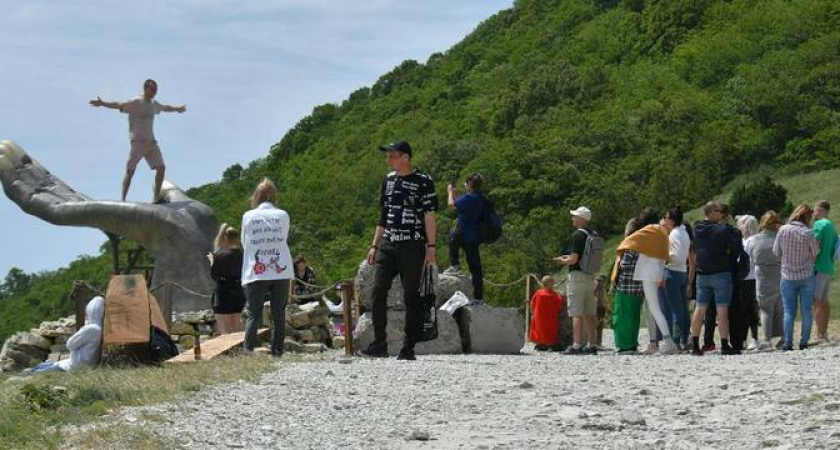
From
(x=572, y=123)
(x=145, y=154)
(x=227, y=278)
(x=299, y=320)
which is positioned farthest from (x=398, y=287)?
(x=572, y=123)

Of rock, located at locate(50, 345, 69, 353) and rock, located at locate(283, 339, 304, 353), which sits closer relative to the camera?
rock, located at locate(283, 339, 304, 353)

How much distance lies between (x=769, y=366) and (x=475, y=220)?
4559 mm

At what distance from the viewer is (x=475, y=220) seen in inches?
628

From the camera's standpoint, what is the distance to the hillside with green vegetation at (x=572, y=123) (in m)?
64.4

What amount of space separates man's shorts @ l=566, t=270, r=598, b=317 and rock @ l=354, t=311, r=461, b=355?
125cm

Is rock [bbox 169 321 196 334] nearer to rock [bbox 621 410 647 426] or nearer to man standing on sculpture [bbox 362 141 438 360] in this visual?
man standing on sculpture [bbox 362 141 438 360]

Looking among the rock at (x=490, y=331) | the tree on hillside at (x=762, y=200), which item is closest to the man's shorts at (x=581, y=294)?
the rock at (x=490, y=331)

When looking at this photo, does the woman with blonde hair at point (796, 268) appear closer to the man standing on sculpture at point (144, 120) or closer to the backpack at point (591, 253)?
the backpack at point (591, 253)

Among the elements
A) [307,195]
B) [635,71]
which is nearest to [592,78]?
[635,71]

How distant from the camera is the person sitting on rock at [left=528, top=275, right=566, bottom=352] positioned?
1673 cm

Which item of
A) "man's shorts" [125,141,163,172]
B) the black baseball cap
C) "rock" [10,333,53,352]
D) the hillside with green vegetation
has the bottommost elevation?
"rock" [10,333,53,352]

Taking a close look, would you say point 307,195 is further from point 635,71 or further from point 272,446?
point 272,446

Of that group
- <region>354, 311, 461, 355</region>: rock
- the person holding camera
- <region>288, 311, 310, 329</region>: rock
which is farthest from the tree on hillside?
<region>354, 311, 461, 355</region>: rock

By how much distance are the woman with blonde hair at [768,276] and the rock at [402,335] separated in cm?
321
